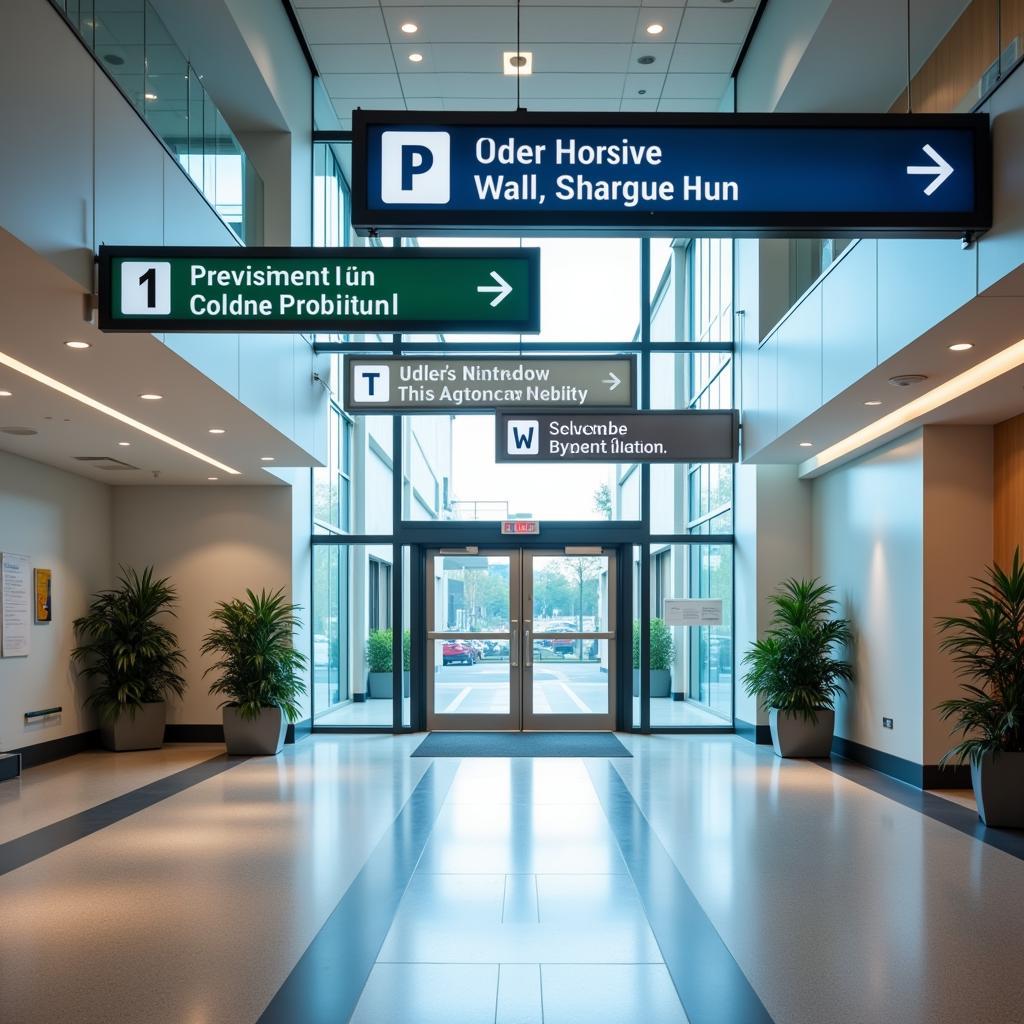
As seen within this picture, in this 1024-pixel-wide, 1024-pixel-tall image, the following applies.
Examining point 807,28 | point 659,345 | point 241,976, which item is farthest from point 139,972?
point 659,345

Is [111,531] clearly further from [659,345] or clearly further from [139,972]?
[139,972]

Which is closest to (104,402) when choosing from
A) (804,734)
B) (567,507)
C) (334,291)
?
(334,291)

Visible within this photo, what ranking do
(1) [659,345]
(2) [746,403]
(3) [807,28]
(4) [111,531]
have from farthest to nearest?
(1) [659,345] → (4) [111,531] → (2) [746,403] → (3) [807,28]

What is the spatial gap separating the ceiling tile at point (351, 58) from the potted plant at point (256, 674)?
5.13 m

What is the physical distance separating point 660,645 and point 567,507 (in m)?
1.96

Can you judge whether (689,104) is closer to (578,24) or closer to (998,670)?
(578,24)

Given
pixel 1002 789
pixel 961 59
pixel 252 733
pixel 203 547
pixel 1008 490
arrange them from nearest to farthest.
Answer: pixel 1002 789
pixel 961 59
pixel 1008 490
pixel 252 733
pixel 203 547

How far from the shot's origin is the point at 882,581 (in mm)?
9164

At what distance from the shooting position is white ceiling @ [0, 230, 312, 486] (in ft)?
16.2

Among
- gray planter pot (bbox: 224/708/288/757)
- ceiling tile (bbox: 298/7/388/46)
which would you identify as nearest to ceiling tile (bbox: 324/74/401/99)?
ceiling tile (bbox: 298/7/388/46)

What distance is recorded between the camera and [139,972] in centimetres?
411

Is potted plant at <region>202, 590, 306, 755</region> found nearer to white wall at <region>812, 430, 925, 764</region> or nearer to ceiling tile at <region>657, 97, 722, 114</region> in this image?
white wall at <region>812, 430, 925, 764</region>

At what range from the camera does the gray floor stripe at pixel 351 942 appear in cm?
371

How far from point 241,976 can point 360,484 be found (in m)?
8.89
